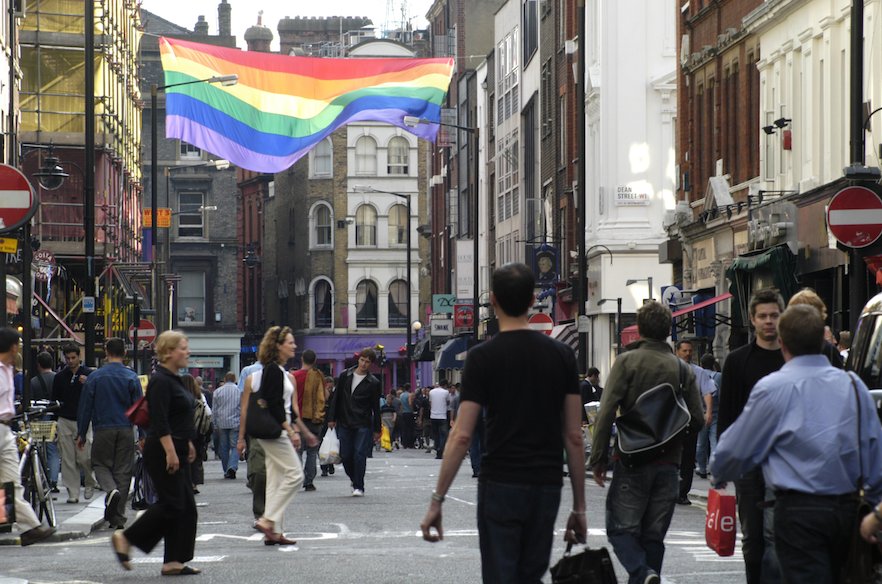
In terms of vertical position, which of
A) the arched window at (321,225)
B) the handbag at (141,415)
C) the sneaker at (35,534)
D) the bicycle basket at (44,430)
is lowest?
the sneaker at (35,534)

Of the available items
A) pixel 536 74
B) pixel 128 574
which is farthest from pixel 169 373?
pixel 536 74

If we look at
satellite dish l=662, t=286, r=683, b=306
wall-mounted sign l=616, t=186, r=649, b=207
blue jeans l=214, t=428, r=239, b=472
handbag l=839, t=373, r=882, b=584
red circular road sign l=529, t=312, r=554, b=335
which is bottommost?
blue jeans l=214, t=428, r=239, b=472

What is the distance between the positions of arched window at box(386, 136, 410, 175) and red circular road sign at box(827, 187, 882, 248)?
3030 inches

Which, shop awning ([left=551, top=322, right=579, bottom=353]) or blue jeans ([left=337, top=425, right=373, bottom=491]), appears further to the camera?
shop awning ([left=551, top=322, right=579, bottom=353])

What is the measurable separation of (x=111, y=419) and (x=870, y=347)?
9491 mm

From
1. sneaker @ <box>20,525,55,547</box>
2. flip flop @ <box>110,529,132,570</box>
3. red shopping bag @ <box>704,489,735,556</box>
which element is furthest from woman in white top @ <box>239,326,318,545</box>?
red shopping bag @ <box>704,489,735,556</box>

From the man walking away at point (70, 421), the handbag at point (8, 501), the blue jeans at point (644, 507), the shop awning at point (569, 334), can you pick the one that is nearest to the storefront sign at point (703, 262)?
the shop awning at point (569, 334)

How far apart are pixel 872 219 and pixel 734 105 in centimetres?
1715

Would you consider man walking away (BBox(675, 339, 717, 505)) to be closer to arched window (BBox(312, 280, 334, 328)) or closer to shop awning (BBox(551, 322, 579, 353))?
shop awning (BBox(551, 322, 579, 353))

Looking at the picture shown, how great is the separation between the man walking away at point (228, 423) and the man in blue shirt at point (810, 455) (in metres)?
21.4

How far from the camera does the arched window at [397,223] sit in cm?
9769

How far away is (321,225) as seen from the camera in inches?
3863

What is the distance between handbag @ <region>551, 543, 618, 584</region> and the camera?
28.3ft

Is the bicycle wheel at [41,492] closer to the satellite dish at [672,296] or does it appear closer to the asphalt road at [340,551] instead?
the asphalt road at [340,551]
